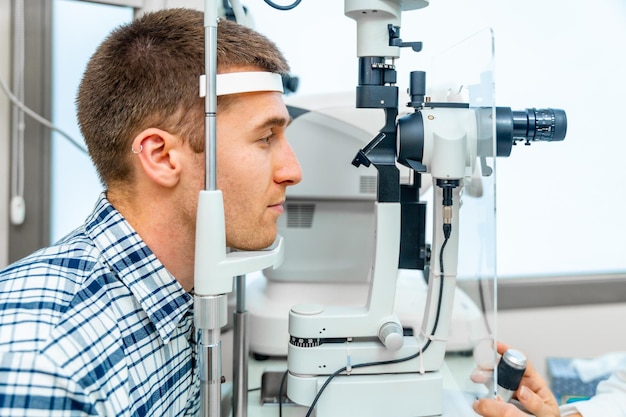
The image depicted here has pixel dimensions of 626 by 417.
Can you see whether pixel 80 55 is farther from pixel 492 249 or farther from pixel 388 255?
pixel 492 249

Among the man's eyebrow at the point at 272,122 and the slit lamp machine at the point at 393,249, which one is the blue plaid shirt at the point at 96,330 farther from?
the man's eyebrow at the point at 272,122

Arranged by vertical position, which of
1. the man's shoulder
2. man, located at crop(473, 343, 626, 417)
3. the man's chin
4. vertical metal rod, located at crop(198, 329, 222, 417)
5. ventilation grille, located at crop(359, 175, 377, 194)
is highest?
ventilation grille, located at crop(359, 175, 377, 194)

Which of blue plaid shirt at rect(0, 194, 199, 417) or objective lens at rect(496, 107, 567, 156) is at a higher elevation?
objective lens at rect(496, 107, 567, 156)

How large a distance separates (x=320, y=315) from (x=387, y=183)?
0.26 metres

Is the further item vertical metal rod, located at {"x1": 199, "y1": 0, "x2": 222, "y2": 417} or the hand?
the hand

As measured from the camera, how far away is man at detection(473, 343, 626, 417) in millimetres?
827

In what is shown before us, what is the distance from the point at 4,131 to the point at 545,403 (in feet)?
4.44

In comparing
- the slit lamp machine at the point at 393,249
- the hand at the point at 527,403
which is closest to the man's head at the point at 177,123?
the slit lamp machine at the point at 393,249

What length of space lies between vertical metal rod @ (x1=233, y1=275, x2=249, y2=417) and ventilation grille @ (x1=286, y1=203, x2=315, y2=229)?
0.89 feet

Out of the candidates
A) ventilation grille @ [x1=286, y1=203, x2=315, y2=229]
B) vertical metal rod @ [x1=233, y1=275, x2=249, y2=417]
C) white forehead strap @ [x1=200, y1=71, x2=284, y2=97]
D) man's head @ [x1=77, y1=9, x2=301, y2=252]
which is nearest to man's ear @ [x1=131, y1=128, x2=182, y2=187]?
man's head @ [x1=77, y1=9, x2=301, y2=252]

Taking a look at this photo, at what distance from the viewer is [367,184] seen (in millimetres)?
1146

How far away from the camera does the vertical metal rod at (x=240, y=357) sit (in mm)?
915

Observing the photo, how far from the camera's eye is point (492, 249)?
73 cm

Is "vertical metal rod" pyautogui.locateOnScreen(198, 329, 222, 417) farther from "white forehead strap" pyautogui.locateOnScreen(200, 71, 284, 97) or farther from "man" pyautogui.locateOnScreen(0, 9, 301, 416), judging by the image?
"white forehead strap" pyautogui.locateOnScreen(200, 71, 284, 97)
